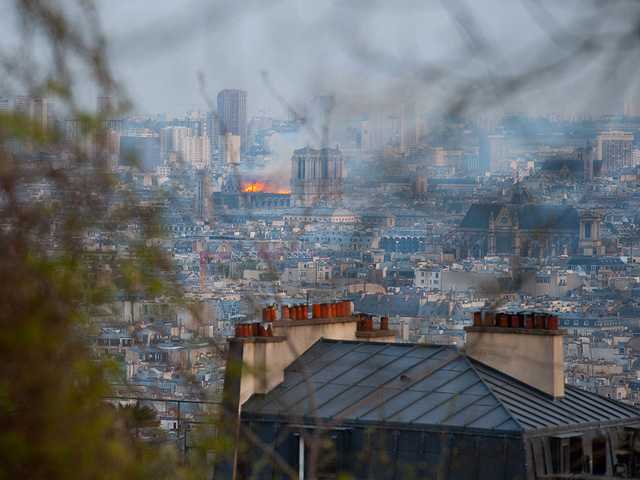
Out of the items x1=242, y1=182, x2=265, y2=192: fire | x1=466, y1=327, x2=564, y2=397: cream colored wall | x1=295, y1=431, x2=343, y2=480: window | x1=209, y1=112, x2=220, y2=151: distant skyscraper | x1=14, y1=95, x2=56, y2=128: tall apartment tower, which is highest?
x1=209, y1=112, x2=220, y2=151: distant skyscraper

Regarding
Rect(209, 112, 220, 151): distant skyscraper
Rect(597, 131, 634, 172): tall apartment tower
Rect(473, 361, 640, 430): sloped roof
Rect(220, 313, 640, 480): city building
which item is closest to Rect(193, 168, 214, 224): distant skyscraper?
Rect(209, 112, 220, 151): distant skyscraper

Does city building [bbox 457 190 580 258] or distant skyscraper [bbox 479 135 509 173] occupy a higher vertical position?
distant skyscraper [bbox 479 135 509 173]

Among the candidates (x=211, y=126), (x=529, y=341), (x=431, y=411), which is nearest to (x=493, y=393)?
(x=431, y=411)

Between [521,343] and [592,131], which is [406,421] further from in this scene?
[592,131]

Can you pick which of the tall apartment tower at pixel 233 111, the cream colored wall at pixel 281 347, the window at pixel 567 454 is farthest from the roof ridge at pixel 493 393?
the tall apartment tower at pixel 233 111

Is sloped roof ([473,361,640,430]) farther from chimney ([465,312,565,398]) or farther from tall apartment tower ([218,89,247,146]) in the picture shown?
tall apartment tower ([218,89,247,146])

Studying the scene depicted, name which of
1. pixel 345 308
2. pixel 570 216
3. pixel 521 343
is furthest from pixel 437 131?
pixel 345 308
